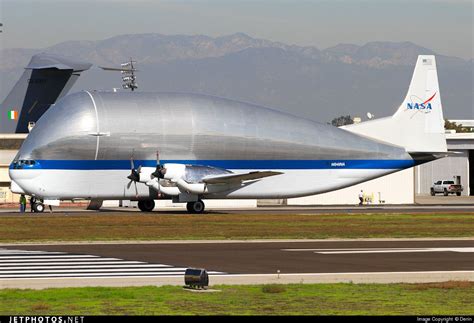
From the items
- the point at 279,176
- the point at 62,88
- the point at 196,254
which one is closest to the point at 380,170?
the point at 279,176

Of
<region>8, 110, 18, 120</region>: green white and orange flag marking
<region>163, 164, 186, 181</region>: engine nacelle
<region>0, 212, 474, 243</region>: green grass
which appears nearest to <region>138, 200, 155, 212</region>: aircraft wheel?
<region>163, 164, 186, 181</region>: engine nacelle

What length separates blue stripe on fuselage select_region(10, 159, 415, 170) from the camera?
68.1 m

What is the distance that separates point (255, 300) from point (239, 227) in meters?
29.2

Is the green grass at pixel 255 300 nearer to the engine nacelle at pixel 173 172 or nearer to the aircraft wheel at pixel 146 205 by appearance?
the engine nacelle at pixel 173 172

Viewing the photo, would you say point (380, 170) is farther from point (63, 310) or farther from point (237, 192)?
point (63, 310)

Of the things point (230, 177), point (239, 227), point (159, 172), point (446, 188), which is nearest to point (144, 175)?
point (159, 172)

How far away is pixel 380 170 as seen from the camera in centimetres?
7575

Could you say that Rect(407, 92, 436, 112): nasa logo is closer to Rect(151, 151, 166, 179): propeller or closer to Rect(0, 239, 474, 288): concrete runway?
Rect(151, 151, 166, 179): propeller

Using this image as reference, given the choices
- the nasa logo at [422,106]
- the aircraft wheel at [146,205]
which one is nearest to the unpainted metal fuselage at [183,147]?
the aircraft wheel at [146,205]

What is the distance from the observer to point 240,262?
28.3 meters

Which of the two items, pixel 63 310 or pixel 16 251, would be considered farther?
pixel 16 251

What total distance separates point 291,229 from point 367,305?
91.5 feet

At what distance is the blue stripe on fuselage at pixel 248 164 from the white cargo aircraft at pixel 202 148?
75 millimetres

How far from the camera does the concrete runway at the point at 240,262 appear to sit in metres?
23.4
